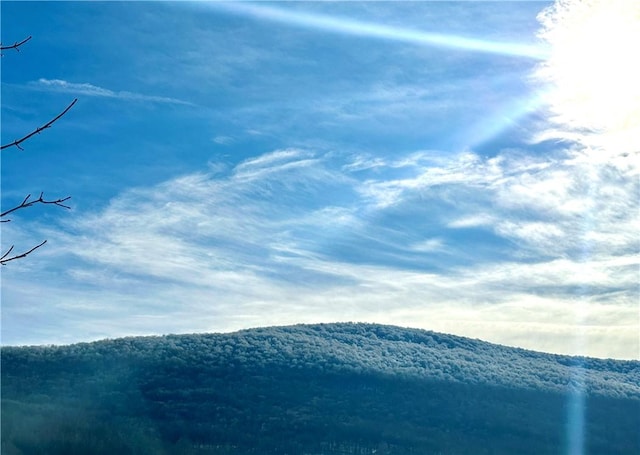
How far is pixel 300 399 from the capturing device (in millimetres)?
74500

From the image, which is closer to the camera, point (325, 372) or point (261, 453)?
point (261, 453)

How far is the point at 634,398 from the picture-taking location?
→ 3438 inches

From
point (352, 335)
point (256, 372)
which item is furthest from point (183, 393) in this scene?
point (352, 335)

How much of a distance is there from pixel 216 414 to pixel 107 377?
34.3 ft

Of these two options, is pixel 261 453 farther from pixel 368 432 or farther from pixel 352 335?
pixel 352 335

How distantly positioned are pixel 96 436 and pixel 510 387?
43667mm

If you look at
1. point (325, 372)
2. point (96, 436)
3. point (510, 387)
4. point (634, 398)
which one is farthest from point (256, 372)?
point (634, 398)

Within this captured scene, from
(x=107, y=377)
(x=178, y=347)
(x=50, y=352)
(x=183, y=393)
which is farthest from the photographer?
(x=178, y=347)

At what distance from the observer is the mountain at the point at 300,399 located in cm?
6091

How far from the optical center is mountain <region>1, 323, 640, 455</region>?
60.9 metres

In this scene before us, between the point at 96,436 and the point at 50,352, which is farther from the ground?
the point at 50,352

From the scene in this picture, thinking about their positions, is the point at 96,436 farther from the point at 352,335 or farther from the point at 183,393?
the point at 352,335

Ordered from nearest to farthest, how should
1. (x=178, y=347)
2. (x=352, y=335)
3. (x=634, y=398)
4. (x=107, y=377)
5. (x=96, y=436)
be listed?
1. (x=96, y=436)
2. (x=107, y=377)
3. (x=178, y=347)
4. (x=634, y=398)
5. (x=352, y=335)

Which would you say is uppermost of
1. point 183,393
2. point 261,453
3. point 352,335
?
point 352,335
